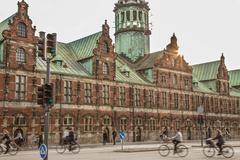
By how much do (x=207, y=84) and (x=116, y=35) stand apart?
73.5 feet

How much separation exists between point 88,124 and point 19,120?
10.6 meters

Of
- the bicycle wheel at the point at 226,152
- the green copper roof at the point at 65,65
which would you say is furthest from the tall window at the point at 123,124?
the bicycle wheel at the point at 226,152

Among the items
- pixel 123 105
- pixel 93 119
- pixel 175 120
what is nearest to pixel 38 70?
pixel 93 119

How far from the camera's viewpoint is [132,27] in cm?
6762

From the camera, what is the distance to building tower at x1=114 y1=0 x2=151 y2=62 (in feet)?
223

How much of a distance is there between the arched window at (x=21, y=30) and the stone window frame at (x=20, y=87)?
16.7ft

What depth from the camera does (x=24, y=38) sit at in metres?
46.0

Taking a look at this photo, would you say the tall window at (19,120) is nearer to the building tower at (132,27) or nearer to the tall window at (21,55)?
the tall window at (21,55)

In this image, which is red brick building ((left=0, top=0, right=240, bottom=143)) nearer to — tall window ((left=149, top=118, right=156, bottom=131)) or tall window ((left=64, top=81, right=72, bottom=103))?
tall window ((left=64, top=81, right=72, bottom=103))

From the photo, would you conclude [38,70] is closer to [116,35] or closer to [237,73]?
[116,35]

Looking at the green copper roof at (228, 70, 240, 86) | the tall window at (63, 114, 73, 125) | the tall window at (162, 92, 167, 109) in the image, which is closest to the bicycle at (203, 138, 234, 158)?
the tall window at (63, 114, 73, 125)

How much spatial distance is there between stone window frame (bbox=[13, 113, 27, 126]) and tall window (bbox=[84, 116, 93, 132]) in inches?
364

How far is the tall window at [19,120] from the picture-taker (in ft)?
144

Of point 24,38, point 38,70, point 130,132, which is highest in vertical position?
point 24,38
